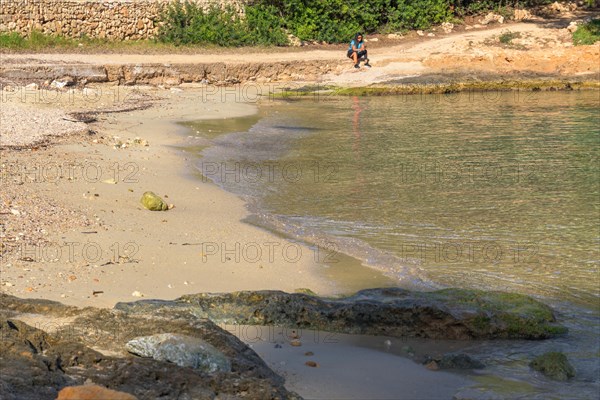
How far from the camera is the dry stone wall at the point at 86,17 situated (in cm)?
2580

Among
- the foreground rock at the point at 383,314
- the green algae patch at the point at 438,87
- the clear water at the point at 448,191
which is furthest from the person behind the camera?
the green algae patch at the point at 438,87

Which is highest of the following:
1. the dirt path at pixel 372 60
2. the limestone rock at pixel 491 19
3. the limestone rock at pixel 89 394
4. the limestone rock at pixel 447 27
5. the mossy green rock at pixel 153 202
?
the limestone rock at pixel 491 19

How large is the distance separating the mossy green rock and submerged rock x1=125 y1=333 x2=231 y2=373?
5710 millimetres

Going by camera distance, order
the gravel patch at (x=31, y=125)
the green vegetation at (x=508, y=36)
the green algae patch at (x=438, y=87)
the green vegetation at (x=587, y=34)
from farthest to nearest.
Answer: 1. the green vegetation at (x=508, y=36)
2. the green vegetation at (x=587, y=34)
3. the green algae patch at (x=438, y=87)
4. the gravel patch at (x=31, y=125)

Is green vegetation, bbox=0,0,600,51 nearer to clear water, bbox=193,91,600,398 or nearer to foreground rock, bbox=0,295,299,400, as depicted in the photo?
clear water, bbox=193,91,600,398

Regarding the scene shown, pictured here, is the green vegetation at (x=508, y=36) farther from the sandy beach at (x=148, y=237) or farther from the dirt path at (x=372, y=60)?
the sandy beach at (x=148, y=237)

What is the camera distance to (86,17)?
2645 centimetres

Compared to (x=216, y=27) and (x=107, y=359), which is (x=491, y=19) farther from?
(x=107, y=359)

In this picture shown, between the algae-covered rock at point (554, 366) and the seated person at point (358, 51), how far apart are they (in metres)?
19.7

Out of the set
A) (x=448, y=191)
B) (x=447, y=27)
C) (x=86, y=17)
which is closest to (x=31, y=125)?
(x=448, y=191)

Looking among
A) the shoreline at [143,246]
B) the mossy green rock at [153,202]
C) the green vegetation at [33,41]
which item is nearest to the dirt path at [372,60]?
the green vegetation at [33,41]

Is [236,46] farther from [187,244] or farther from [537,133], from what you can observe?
[187,244]

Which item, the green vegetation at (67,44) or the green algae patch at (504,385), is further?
the green vegetation at (67,44)

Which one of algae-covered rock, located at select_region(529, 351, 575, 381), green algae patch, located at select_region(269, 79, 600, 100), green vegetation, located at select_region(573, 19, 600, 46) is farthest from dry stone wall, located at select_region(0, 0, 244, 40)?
algae-covered rock, located at select_region(529, 351, 575, 381)
